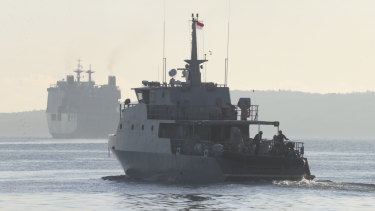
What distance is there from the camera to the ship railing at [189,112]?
53.1 meters

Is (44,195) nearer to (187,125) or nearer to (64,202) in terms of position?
(64,202)

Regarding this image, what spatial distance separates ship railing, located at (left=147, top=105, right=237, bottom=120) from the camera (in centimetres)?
5309

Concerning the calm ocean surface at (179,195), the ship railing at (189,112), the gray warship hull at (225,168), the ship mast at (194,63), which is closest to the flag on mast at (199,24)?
the ship mast at (194,63)

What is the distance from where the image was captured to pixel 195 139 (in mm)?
50375

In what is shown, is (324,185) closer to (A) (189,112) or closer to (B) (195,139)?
(B) (195,139)

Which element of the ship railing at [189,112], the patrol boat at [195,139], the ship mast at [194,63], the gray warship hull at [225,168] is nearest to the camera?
the gray warship hull at [225,168]

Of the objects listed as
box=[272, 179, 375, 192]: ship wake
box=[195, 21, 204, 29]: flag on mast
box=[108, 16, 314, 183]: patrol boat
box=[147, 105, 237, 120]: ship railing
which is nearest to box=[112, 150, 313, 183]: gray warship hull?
box=[108, 16, 314, 183]: patrol boat

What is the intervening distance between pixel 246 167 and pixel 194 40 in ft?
36.9

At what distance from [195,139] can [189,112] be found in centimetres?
338

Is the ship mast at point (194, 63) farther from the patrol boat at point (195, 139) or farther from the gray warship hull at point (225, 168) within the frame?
the gray warship hull at point (225, 168)

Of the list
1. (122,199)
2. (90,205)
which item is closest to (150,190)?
(122,199)

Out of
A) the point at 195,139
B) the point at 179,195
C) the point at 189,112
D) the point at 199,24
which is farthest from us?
the point at 199,24

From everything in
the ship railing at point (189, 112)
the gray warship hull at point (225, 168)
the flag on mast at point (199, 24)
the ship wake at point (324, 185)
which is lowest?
the ship wake at point (324, 185)

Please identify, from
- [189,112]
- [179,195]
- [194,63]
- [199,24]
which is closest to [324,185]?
[179,195]
